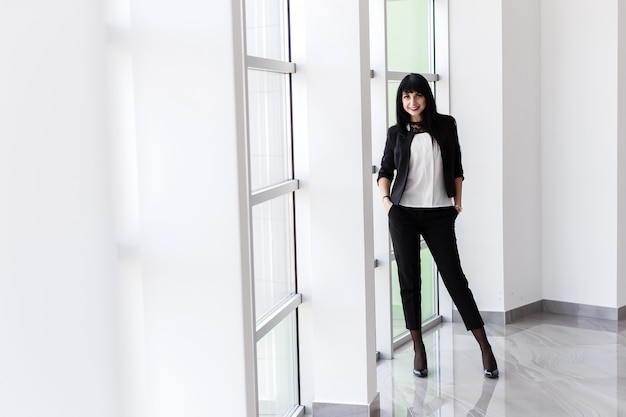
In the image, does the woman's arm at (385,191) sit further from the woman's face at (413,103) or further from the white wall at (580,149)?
the white wall at (580,149)

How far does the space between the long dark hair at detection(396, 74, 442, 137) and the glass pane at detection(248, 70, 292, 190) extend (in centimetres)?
88

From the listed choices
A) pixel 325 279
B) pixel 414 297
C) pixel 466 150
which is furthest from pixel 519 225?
pixel 325 279

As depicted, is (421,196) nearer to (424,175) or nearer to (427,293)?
(424,175)

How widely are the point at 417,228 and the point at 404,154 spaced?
1.31 feet

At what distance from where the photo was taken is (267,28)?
3.55 meters

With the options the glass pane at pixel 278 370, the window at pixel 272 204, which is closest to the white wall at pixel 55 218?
the window at pixel 272 204

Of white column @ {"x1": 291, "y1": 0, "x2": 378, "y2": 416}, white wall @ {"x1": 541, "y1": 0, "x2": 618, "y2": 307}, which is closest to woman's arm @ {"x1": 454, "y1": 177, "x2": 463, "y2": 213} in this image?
white column @ {"x1": 291, "y1": 0, "x2": 378, "y2": 416}

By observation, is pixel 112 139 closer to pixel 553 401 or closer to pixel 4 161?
pixel 4 161

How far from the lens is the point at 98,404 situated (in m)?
1.95

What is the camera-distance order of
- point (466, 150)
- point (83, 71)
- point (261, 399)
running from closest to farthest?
1. point (83, 71)
2. point (261, 399)
3. point (466, 150)

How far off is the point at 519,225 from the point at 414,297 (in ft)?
5.26

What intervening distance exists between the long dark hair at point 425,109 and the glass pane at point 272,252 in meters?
0.99

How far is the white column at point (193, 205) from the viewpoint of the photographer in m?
2.13

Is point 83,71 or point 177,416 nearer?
point 83,71
